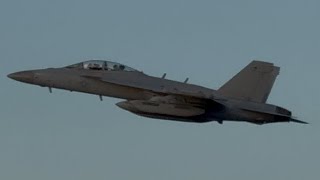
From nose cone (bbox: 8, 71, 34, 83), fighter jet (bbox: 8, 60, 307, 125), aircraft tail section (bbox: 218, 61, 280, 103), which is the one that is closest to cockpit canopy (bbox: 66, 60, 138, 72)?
fighter jet (bbox: 8, 60, 307, 125)

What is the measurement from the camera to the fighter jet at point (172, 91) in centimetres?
3272

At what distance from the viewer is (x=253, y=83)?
113 feet

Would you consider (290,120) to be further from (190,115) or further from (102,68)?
(102,68)

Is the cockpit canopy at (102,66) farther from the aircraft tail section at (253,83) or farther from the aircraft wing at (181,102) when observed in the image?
the aircraft tail section at (253,83)

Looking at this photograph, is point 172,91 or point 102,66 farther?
point 102,66

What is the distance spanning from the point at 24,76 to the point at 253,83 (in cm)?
1086

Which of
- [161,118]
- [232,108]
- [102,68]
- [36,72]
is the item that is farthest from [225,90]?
[36,72]

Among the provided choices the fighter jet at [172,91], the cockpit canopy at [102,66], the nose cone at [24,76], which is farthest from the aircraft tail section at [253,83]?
the nose cone at [24,76]

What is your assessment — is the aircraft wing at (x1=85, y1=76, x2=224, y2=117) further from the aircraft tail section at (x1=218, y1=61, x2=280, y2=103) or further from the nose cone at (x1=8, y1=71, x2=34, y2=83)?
the nose cone at (x1=8, y1=71, x2=34, y2=83)

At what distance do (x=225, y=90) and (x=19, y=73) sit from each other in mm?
9870

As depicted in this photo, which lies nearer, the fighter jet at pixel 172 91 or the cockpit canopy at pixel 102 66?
the fighter jet at pixel 172 91

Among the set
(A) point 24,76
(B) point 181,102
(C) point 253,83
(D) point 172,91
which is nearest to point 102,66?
(A) point 24,76

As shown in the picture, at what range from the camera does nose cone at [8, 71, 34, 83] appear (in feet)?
114

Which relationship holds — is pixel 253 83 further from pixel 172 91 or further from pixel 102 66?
pixel 102 66
